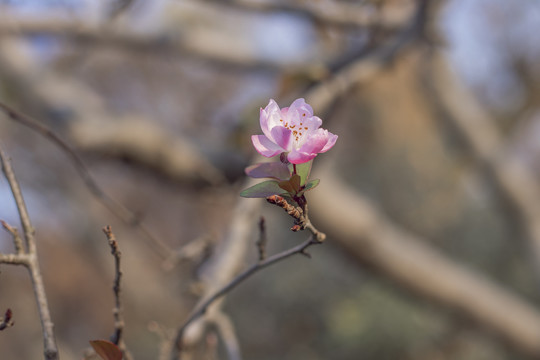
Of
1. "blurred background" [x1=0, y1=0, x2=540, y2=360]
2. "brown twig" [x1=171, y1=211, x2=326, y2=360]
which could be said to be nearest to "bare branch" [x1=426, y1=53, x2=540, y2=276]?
"blurred background" [x1=0, y1=0, x2=540, y2=360]

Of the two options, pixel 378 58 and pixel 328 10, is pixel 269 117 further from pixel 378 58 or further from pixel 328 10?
pixel 328 10

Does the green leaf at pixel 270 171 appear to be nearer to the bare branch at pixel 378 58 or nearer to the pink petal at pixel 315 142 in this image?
the pink petal at pixel 315 142

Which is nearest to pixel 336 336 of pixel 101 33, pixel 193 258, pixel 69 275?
pixel 101 33

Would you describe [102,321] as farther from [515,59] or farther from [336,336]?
[515,59]

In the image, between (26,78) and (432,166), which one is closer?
(26,78)

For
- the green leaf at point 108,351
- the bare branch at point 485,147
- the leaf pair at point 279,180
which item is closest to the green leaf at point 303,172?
the leaf pair at point 279,180

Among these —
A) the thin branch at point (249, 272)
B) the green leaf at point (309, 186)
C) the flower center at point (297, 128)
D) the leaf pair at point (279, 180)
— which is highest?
the flower center at point (297, 128)
